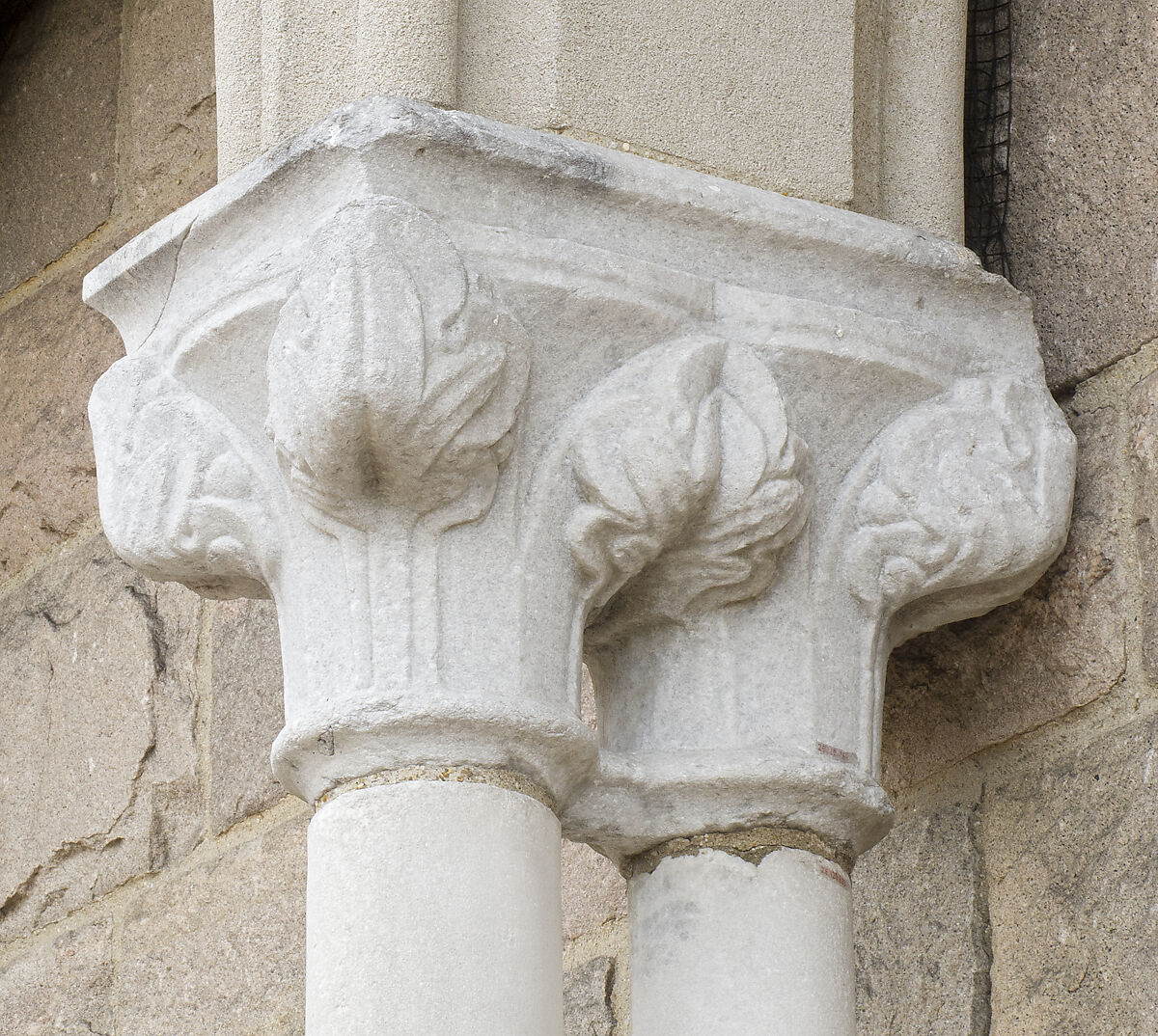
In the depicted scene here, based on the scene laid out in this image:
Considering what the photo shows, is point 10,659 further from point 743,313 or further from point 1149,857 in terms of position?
point 1149,857

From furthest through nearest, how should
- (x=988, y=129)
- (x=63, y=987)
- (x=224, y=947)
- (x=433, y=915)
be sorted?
(x=63, y=987) → (x=224, y=947) → (x=988, y=129) → (x=433, y=915)

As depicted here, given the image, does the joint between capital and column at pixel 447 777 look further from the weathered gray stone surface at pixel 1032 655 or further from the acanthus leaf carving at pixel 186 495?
the weathered gray stone surface at pixel 1032 655

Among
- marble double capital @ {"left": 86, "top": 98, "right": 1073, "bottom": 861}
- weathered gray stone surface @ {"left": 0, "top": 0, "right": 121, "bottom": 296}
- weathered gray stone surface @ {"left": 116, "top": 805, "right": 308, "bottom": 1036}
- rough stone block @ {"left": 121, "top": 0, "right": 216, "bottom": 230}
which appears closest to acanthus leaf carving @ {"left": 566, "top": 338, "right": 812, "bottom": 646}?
marble double capital @ {"left": 86, "top": 98, "right": 1073, "bottom": 861}

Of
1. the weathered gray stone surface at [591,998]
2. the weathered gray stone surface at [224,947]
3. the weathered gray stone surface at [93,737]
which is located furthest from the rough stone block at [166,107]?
the weathered gray stone surface at [591,998]

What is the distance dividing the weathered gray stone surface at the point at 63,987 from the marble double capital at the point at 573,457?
90cm

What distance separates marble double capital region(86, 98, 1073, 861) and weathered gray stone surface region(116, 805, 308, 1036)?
661 millimetres

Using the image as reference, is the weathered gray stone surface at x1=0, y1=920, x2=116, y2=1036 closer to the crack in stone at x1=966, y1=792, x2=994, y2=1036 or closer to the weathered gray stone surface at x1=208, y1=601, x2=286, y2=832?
the weathered gray stone surface at x1=208, y1=601, x2=286, y2=832

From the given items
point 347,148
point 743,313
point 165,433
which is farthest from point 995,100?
point 165,433

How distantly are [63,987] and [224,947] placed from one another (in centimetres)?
27

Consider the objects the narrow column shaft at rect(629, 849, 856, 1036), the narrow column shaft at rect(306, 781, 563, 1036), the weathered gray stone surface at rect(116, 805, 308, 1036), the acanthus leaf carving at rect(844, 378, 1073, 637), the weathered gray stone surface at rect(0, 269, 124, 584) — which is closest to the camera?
the narrow column shaft at rect(306, 781, 563, 1036)

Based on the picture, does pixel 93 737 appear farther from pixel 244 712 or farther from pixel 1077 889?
pixel 1077 889

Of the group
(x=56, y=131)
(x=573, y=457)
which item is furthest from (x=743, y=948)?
(x=56, y=131)

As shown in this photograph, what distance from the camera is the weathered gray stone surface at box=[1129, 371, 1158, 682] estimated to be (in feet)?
5.40

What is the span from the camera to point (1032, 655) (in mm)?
1730
